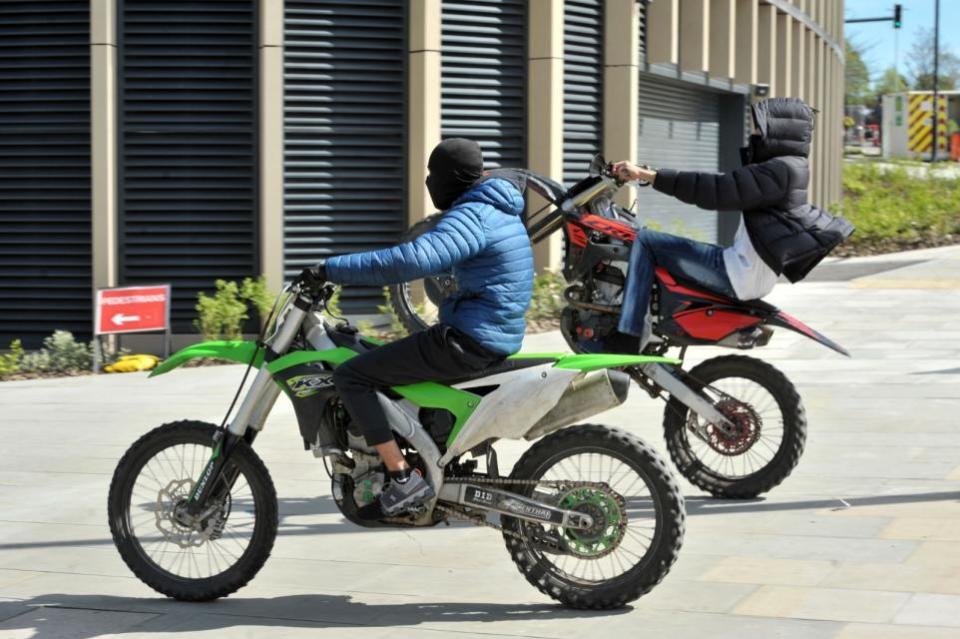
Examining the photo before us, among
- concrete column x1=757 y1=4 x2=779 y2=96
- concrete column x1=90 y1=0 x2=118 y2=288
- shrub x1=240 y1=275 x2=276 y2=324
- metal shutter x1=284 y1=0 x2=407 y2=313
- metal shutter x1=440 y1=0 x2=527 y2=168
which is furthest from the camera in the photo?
concrete column x1=757 y1=4 x2=779 y2=96

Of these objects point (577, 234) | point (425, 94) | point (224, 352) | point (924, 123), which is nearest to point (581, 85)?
point (425, 94)

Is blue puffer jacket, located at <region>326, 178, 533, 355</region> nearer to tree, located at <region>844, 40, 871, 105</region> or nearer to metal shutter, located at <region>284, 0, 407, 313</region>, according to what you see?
metal shutter, located at <region>284, 0, 407, 313</region>

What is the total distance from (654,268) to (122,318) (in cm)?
786

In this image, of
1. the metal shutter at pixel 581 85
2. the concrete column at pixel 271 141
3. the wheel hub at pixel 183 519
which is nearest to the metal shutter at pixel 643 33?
the metal shutter at pixel 581 85

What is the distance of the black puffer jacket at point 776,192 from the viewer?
7.60 m

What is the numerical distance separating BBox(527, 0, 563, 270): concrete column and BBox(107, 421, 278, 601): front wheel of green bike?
36.7 feet

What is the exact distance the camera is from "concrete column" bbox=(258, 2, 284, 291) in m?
15.7

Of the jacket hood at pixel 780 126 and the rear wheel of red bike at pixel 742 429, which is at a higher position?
the jacket hood at pixel 780 126

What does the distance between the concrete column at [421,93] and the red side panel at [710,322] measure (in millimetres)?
8623

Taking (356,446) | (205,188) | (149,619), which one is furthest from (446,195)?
(205,188)

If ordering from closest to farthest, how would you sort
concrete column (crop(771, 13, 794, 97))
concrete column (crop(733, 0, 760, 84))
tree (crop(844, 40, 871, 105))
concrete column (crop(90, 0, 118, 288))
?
concrete column (crop(90, 0, 118, 288)), concrete column (crop(733, 0, 760, 84)), concrete column (crop(771, 13, 794, 97)), tree (crop(844, 40, 871, 105))

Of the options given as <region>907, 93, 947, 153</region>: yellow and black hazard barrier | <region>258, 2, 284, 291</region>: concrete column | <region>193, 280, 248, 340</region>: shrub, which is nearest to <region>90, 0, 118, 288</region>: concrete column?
<region>193, 280, 248, 340</region>: shrub

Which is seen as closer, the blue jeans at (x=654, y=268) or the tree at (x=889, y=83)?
the blue jeans at (x=654, y=268)

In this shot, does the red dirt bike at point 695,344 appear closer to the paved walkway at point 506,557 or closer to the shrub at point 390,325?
the paved walkway at point 506,557
